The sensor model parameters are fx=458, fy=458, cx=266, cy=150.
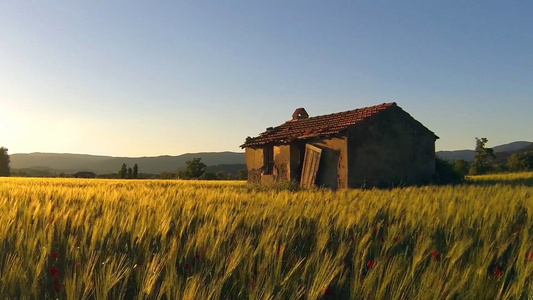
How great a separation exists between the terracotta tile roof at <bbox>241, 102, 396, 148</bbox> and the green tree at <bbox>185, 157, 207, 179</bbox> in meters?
28.0

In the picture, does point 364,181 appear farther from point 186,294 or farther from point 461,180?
point 186,294

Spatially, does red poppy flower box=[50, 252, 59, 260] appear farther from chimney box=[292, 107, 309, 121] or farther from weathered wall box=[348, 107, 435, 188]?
chimney box=[292, 107, 309, 121]

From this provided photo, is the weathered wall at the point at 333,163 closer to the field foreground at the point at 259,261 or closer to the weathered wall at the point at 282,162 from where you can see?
the weathered wall at the point at 282,162

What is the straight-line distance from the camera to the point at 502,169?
4522cm

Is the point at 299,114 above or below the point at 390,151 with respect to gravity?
above

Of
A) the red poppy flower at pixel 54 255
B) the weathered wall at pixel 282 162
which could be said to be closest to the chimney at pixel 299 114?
the weathered wall at pixel 282 162

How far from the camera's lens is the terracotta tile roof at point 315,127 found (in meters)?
19.7

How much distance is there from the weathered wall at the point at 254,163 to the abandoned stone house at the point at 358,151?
1105 millimetres

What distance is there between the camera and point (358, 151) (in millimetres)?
18844

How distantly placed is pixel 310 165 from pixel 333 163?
48.2 inches

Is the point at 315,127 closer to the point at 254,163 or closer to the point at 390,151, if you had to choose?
the point at 390,151

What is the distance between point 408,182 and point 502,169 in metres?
30.1

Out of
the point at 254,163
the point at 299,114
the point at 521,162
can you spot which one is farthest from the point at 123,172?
the point at 521,162

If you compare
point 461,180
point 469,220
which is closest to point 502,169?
point 461,180
